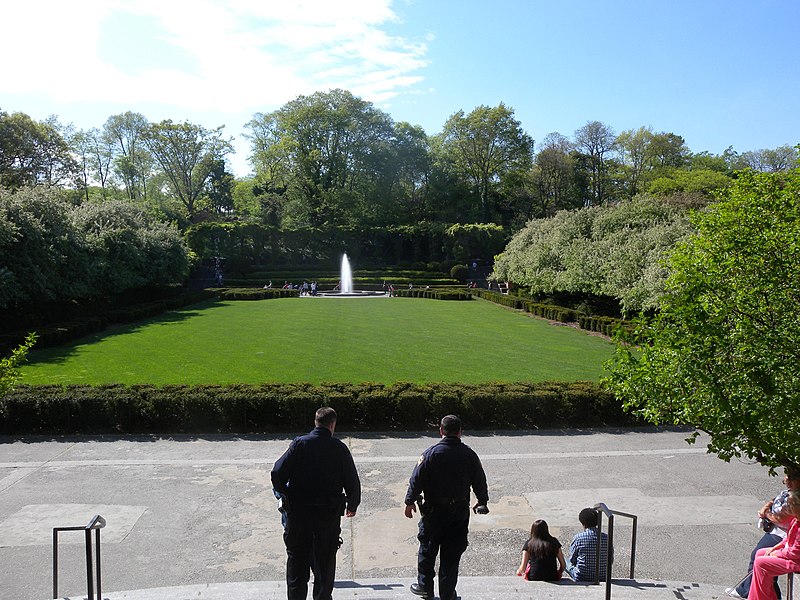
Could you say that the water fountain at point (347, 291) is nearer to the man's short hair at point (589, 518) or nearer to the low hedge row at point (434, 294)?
the low hedge row at point (434, 294)

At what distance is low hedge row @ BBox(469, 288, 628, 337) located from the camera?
25344 mm

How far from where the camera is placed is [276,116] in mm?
66375

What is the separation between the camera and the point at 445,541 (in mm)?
4973

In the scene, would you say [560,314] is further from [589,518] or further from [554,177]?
[554,177]

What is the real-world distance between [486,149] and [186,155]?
32641mm

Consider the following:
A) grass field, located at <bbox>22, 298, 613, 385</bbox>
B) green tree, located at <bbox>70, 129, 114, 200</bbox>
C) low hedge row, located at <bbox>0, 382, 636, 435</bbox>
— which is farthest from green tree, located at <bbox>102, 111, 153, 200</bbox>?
low hedge row, located at <bbox>0, 382, 636, 435</bbox>

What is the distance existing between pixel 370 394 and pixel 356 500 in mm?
7363

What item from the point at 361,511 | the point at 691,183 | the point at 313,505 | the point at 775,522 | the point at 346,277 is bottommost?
the point at 361,511

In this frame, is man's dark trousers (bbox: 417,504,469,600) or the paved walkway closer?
man's dark trousers (bbox: 417,504,469,600)

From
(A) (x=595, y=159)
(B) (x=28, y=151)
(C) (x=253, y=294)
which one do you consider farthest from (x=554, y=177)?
(B) (x=28, y=151)

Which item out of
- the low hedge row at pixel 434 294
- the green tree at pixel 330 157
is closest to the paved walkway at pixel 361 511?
the low hedge row at pixel 434 294

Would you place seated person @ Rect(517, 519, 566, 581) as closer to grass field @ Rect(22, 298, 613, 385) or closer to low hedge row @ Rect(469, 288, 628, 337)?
grass field @ Rect(22, 298, 613, 385)

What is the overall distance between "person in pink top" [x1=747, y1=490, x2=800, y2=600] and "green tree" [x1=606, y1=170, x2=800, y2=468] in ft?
3.37

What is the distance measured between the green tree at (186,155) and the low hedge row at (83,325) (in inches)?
1293
